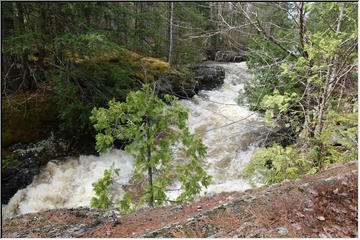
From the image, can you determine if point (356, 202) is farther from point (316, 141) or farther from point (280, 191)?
point (316, 141)

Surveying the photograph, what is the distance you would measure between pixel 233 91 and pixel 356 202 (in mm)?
12164

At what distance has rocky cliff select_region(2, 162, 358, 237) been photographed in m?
2.73

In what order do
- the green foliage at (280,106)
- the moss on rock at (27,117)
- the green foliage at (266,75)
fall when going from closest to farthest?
the green foliage at (280,106) < the green foliage at (266,75) < the moss on rock at (27,117)

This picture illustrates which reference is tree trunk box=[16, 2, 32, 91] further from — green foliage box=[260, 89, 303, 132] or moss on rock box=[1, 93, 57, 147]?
green foliage box=[260, 89, 303, 132]

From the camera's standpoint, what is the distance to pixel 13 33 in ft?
23.6

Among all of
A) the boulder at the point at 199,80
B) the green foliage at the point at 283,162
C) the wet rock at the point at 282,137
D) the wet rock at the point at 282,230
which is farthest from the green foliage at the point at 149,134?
the boulder at the point at 199,80

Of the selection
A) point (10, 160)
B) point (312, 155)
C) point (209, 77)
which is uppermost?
point (312, 155)

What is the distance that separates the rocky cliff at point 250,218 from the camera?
107 inches

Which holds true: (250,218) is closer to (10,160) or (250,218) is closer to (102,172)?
(102,172)

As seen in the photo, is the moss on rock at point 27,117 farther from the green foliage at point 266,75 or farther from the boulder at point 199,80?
the green foliage at point 266,75

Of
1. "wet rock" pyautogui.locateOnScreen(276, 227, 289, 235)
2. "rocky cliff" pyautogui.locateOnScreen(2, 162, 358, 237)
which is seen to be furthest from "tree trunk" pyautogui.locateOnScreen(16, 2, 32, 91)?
"wet rock" pyautogui.locateOnScreen(276, 227, 289, 235)

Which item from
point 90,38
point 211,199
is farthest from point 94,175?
point 211,199

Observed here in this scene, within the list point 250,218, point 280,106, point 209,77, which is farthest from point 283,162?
point 209,77

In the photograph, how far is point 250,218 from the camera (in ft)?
9.74
